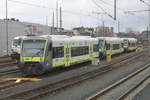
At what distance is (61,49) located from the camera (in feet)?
62.9

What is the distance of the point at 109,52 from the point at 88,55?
33.0 feet

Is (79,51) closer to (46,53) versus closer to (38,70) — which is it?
(46,53)

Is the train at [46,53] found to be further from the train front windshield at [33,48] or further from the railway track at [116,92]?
the railway track at [116,92]

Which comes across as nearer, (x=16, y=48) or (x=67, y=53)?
(x=67, y=53)

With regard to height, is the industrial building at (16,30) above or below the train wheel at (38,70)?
above

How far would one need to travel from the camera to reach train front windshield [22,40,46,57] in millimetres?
17106

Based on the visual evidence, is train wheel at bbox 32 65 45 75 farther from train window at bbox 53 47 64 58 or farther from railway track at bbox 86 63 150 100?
railway track at bbox 86 63 150 100

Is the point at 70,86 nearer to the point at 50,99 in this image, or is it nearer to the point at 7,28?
the point at 50,99

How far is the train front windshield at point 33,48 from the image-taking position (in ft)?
56.1

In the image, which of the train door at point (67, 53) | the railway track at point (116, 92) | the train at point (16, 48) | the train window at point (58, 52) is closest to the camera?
the railway track at point (116, 92)

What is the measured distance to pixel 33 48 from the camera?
17359 millimetres

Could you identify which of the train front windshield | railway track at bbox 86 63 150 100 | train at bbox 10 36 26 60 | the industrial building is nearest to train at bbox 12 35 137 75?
the train front windshield

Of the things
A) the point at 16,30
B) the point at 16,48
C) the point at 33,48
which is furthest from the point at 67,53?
the point at 16,30

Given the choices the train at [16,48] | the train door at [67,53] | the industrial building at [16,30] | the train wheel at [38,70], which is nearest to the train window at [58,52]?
the train door at [67,53]
